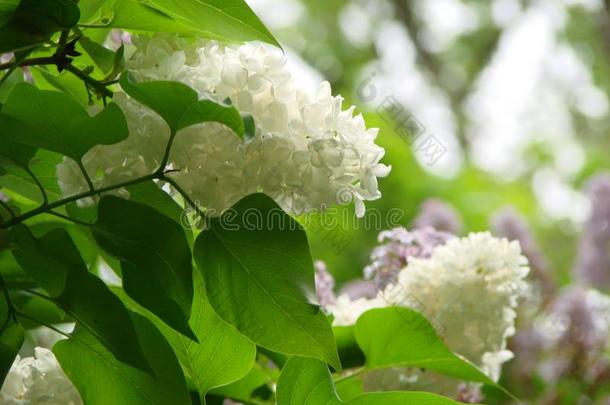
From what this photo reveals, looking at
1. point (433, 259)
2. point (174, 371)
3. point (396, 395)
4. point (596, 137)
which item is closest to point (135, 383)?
point (174, 371)

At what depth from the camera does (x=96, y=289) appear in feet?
1.38

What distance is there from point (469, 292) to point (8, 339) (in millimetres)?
351

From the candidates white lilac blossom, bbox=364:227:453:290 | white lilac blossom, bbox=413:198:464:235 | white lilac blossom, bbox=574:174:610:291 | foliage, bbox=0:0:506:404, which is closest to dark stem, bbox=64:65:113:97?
foliage, bbox=0:0:506:404

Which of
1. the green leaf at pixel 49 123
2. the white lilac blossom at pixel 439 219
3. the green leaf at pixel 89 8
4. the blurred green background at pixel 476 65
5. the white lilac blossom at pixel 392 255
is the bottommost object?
the green leaf at pixel 49 123

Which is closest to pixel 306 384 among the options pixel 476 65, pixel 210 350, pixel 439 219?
pixel 210 350

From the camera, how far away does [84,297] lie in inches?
16.7

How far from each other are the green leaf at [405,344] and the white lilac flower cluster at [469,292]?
0.17ft

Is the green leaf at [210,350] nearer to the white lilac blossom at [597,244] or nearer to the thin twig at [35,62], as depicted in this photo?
the thin twig at [35,62]

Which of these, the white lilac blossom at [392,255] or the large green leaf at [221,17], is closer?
the large green leaf at [221,17]

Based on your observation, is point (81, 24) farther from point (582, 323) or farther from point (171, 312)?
point (582, 323)

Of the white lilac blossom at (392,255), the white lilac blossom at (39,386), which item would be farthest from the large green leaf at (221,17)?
the white lilac blossom at (392,255)

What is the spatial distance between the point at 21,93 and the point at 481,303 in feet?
1.27

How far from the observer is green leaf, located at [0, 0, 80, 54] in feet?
1.39

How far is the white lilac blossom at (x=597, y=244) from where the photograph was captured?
157 cm
